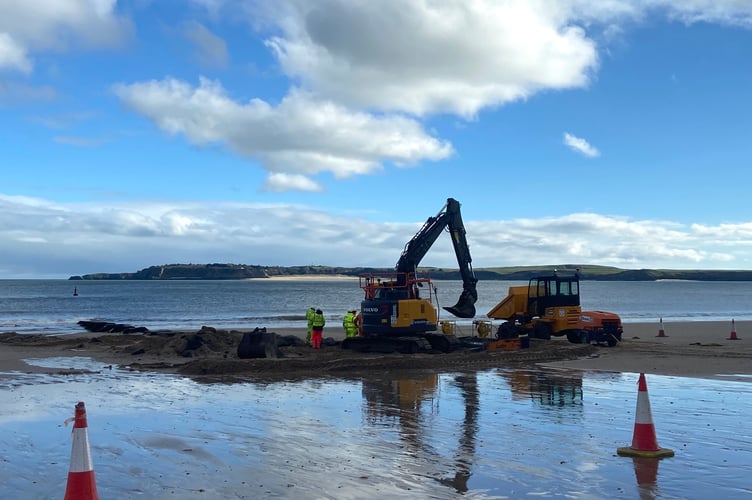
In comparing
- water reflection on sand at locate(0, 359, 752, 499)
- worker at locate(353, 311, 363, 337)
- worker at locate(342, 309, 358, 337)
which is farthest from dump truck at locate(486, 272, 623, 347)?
water reflection on sand at locate(0, 359, 752, 499)

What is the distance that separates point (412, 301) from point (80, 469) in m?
16.2

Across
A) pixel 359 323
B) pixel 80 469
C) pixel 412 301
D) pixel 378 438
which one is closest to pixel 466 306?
pixel 412 301

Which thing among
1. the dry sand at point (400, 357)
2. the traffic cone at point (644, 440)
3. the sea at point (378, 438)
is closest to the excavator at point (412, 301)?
the dry sand at point (400, 357)

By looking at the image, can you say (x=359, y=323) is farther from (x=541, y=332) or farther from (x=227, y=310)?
(x=227, y=310)

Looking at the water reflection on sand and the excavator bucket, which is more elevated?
the excavator bucket

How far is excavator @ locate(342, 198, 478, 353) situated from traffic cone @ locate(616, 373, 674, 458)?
12993 mm

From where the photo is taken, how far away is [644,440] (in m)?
8.74

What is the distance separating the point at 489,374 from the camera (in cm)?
1758

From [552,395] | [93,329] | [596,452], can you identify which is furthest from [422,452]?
[93,329]

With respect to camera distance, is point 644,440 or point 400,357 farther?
point 400,357

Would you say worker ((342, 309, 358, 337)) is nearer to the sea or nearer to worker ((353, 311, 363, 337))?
worker ((353, 311, 363, 337))

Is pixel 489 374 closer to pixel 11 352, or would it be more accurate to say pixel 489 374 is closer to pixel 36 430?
pixel 36 430

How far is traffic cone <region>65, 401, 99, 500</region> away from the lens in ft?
19.7

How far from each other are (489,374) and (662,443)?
8252mm
